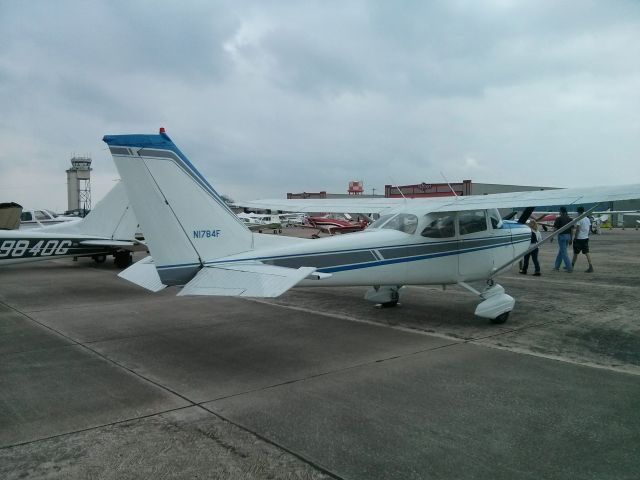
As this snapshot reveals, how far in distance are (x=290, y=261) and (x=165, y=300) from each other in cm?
497

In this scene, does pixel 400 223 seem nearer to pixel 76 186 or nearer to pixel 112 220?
pixel 112 220

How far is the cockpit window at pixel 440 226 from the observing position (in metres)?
7.72

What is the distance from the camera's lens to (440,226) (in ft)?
25.7

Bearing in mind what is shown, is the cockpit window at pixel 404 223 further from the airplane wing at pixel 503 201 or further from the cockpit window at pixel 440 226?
the airplane wing at pixel 503 201

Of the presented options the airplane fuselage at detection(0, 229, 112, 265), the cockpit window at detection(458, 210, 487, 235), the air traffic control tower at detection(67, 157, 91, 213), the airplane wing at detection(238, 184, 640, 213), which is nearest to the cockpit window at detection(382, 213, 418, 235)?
the airplane wing at detection(238, 184, 640, 213)

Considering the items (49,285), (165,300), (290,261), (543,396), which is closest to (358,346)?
(290,261)

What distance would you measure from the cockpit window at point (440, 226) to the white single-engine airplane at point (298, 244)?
0.02 m

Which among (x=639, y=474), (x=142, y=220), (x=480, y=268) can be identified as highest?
(x=142, y=220)

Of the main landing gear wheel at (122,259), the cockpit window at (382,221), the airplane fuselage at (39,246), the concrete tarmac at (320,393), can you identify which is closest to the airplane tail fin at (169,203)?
the concrete tarmac at (320,393)

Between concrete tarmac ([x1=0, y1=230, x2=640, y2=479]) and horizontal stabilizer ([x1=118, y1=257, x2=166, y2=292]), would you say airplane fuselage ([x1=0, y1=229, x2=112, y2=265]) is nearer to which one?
concrete tarmac ([x1=0, y1=230, x2=640, y2=479])

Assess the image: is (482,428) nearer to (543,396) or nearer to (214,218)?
(543,396)

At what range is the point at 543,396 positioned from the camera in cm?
457

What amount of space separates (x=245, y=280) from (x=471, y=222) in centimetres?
461

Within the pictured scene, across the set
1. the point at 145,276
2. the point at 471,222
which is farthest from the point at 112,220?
the point at 471,222
